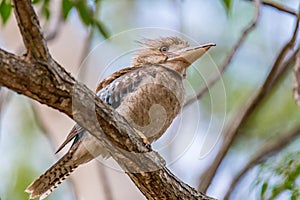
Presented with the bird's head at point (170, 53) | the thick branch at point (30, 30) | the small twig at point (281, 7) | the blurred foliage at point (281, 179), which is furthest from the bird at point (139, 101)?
the thick branch at point (30, 30)

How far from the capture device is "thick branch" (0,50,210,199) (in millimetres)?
2344

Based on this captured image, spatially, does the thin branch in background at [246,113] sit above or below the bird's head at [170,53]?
below

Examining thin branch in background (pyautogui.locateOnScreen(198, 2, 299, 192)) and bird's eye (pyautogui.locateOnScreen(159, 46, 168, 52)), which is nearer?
bird's eye (pyautogui.locateOnScreen(159, 46, 168, 52))

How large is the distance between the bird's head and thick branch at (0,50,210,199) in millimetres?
765

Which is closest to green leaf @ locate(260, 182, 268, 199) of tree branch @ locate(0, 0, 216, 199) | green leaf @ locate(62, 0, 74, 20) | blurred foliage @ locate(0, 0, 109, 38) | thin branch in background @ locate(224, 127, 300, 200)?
tree branch @ locate(0, 0, 216, 199)

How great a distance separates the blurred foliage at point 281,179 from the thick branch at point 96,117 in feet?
1.32

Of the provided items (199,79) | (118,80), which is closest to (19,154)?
(199,79)

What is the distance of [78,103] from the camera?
249 cm

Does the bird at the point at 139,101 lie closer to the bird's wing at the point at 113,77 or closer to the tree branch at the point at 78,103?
the bird's wing at the point at 113,77

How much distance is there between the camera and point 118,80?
352 centimetres

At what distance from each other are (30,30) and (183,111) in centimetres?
160

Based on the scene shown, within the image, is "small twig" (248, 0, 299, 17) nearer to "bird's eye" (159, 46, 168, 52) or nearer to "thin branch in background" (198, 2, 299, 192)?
"thin branch in background" (198, 2, 299, 192)

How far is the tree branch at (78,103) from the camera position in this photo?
2324 mm

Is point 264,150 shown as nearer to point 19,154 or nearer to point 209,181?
point 209,181
